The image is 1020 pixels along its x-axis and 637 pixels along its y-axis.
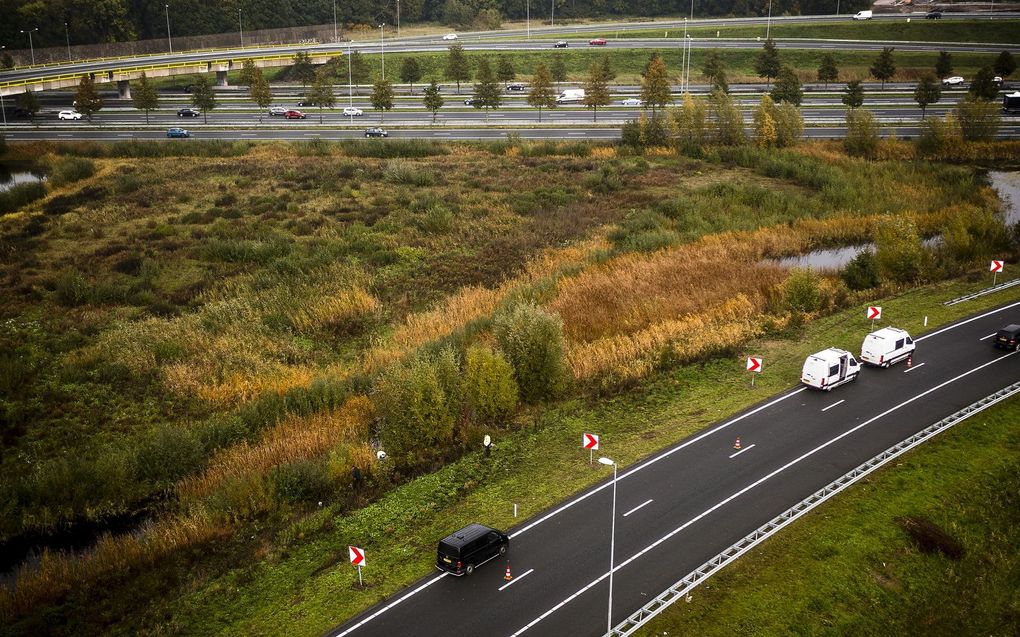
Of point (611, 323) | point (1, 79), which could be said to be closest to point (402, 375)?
point (611, 323)

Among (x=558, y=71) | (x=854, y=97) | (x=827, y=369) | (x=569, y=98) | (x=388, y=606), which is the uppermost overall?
(x=558, y=71)

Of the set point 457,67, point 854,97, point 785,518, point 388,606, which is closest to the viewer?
point 388,606

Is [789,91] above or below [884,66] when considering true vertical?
below

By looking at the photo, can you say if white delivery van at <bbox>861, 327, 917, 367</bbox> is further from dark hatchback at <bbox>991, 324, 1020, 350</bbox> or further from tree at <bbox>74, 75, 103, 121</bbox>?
tree at <bbox>74, 75, 103, 121</bbox>

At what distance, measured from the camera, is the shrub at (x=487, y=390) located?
3144cm

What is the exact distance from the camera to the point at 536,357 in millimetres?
33125

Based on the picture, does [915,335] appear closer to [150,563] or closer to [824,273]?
[824,273]

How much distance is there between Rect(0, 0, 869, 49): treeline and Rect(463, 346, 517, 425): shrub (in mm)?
111662

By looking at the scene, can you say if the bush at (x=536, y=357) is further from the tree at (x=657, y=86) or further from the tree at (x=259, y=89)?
the tree at (x=259, y=89)

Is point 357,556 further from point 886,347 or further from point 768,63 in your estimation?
point 768,63

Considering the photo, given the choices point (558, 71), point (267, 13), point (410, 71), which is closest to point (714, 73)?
point (558, 71)

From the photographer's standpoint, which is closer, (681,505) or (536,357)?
(681,505)

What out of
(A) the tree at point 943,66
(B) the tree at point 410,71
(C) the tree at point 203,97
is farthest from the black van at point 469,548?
(A) the tree at point 943,66

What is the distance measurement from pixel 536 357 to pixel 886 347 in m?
15.7
